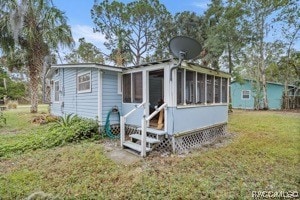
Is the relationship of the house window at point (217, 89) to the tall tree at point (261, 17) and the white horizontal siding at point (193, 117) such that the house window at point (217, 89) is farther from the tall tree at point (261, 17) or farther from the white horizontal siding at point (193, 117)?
the tall tree at point (261, 17)

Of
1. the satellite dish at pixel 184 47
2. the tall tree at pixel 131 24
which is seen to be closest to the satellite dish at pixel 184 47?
the satellite dish at pixel 184 47

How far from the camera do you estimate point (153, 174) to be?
13.0 ft

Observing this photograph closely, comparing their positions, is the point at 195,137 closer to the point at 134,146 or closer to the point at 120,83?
the point at 134,146

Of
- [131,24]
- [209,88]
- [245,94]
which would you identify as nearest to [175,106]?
[209,88]

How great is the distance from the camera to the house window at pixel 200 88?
647 centimetres

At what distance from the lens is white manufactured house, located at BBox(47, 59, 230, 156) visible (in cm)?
547

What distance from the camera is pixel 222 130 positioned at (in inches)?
311

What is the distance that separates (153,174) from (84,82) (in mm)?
5270

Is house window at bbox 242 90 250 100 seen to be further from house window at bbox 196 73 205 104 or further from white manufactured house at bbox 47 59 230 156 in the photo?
house window at bbox 196 73 205 104

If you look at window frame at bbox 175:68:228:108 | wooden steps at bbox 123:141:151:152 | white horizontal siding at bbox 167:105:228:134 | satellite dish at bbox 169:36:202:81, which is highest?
satellite dish at bbox 169:36:202:81

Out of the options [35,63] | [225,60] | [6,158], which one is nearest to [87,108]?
[6,158]

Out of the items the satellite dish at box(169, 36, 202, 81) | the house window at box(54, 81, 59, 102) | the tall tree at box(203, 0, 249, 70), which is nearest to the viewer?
the satellite dish at box(169, 36, 202, 81)

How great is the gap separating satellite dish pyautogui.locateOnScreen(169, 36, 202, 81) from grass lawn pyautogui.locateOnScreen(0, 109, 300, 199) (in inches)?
99.6

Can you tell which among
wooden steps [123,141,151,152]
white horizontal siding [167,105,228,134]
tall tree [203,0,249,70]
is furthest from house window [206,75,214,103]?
tall tree [203,0,249,70]
